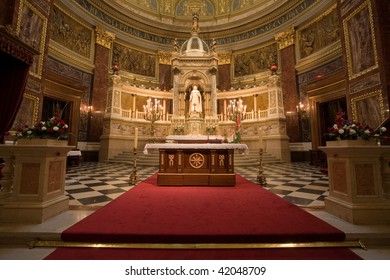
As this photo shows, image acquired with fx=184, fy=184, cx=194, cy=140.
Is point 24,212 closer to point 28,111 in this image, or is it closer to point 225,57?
point 28,111

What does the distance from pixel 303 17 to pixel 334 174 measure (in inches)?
518

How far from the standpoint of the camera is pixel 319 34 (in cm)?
1116

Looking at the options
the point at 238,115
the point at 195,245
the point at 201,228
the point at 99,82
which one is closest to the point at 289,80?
the point at 238,115

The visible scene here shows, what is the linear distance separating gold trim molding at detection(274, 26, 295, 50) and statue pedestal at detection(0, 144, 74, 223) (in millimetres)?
14716

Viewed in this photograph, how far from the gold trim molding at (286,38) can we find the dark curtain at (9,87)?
14.2 meters

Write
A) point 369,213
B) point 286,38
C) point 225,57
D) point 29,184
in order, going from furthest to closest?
point 225,57, point 286,38, point 29,184, point 369,213

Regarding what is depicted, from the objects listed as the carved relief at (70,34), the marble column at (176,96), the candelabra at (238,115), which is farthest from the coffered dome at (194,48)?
the carved relief at (70,34)

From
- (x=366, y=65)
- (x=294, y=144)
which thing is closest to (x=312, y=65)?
(x=294, y=144)

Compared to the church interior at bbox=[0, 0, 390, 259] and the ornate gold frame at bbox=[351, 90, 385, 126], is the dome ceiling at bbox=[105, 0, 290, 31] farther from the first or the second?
the ornate gold frame at bbox=[351, 90, 385, 126]

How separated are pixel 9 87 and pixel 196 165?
4.69 meters

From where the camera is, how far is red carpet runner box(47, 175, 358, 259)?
191 centimetres

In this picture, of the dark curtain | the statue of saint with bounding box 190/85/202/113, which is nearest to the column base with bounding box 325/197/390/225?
the dark curtain

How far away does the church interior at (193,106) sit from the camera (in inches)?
102

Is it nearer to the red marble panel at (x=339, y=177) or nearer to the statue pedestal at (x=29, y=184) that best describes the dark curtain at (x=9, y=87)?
the statue pedestal at (x=29, y=184)
